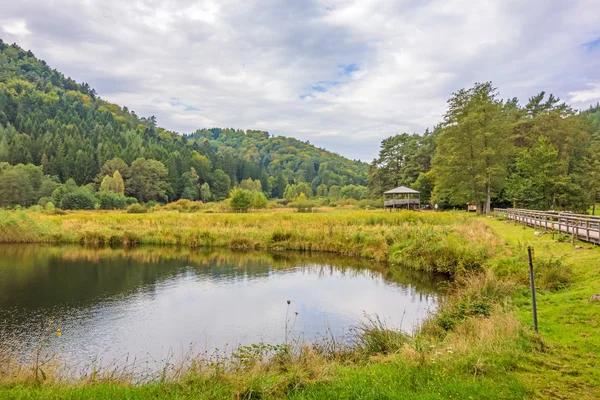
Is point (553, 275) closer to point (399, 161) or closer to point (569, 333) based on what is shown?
point (569, 333)

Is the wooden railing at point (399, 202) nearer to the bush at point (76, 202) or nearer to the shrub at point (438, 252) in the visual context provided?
the shrub at point (438, 252)

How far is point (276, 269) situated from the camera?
20594 mm

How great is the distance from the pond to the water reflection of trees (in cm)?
5

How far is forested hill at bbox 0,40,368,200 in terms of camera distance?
8994cm

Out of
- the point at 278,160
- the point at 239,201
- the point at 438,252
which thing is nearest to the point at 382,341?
the point at 438,252

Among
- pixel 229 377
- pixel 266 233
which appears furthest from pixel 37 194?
pixel 229 377

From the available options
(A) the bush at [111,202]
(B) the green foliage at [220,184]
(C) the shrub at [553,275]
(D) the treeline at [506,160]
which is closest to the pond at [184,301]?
(C) the shrub at [553,275]

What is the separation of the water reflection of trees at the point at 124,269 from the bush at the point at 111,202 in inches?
1494

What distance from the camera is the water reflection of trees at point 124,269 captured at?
49.6ft

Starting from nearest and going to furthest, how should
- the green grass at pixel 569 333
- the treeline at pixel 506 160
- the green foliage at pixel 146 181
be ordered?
the green grass at pixel 569 333 → the treeline at pixel 506 160 → the green foliage at pixel 146 181

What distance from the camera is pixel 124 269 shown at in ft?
66.7

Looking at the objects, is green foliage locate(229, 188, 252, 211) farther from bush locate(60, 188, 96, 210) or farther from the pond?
the pond

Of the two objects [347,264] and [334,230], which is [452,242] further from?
[334,230]

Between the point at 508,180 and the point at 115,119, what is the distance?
15246 centimetres
